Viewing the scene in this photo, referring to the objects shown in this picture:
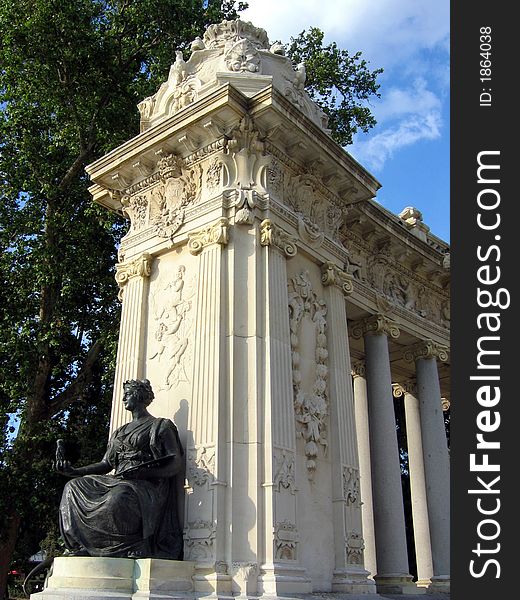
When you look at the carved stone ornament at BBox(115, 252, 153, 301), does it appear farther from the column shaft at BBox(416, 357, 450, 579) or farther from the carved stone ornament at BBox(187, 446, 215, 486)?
the column shaft at BBox(416, 357, 450, 579)

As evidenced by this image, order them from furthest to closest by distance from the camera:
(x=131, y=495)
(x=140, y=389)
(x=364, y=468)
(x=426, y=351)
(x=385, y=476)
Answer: (x=426, y=351), (x=364, y=468), (x=385, y=476), (x=140, y=389), (x=131, y=495)

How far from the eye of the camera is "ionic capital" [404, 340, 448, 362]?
70.0 feet

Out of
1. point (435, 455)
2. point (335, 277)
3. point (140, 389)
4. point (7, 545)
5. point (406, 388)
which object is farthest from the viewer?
point (406, 388)

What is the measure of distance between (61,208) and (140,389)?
512 inches

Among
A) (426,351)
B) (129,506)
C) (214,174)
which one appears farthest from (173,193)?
(426,351)

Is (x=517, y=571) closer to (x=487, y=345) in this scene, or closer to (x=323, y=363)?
(x=487, y=345)

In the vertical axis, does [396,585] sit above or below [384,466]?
below

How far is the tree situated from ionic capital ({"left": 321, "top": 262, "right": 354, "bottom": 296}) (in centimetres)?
852

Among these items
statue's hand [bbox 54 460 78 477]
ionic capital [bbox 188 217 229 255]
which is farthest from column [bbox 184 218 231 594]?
statue's hand [bbox 54 460 78 477]

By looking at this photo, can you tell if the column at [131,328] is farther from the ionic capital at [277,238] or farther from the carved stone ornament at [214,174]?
the ionic capital at [277,238]

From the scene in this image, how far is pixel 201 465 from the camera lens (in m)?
12.0

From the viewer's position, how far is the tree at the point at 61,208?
2183 centimetres

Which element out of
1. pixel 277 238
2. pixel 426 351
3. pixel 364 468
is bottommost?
pixel 364 468

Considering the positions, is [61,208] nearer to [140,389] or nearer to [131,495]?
[140,389]
